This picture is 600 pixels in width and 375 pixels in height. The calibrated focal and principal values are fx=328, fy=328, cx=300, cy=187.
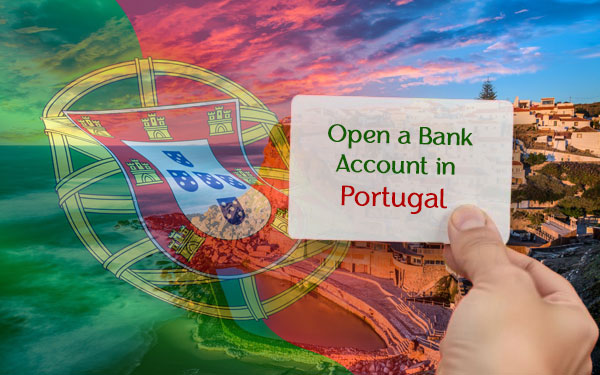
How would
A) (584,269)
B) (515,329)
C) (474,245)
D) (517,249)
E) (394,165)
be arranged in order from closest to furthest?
(515,329) → (474,245) → (394,165) → (517,249) → (584,269)

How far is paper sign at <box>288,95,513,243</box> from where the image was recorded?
1.07m

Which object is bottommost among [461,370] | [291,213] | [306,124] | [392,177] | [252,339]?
[252,339]

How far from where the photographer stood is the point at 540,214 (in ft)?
7.70

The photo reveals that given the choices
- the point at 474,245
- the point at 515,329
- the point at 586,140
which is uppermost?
the point at 586,140

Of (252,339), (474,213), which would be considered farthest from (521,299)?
(252,339)

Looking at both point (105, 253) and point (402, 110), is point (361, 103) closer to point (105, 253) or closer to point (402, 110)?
point (402, 110)

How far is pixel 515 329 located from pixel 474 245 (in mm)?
234

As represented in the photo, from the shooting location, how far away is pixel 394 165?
1.11 m

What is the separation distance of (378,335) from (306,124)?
167cm

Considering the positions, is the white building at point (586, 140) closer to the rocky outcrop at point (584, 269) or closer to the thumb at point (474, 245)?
the rocky outcrop at point (584, 269)

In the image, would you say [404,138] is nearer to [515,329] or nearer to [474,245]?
[474,245]

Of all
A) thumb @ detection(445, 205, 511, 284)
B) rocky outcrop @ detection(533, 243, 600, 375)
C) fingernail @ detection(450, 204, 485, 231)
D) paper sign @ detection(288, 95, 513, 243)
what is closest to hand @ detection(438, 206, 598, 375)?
thumb @ detection(445, 205, 511, 284)

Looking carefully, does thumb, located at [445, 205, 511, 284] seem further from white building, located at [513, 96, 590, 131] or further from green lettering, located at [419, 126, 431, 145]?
white building, located at [513, 96, 590, 131]

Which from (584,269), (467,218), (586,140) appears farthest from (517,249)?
(467,218)
